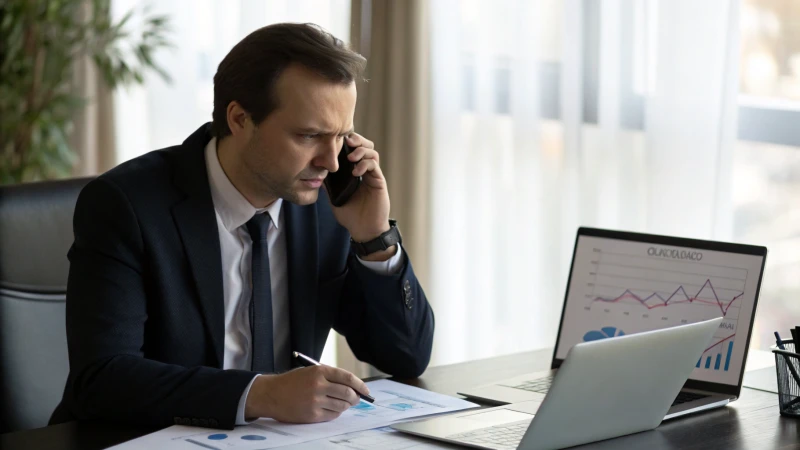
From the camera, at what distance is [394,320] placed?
1.89 meters

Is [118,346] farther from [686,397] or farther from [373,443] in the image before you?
[686,397]

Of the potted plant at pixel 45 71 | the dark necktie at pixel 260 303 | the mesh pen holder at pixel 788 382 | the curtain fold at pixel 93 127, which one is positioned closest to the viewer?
the mesh pen holder at pixel 788 382

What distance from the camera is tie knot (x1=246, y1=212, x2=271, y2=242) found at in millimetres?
1821

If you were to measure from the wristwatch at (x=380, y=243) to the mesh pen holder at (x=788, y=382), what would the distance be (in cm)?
70

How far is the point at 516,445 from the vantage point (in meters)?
1.37

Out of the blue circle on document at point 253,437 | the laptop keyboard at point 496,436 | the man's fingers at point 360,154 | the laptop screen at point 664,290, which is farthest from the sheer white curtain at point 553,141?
the blue circle on document at point 253,437

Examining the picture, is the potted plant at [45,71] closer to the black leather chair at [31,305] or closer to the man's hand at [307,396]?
the black leather chair at [31,305]

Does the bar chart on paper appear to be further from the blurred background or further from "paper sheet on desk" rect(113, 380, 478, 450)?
the blurred background

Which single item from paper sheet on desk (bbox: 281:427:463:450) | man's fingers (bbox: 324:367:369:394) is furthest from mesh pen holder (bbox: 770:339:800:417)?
man's fingers (bbox: 324:367:369:394)

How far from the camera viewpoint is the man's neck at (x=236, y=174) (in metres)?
1.85

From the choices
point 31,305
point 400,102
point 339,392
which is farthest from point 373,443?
point 400,102

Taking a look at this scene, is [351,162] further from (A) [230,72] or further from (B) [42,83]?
(B) [42,83]

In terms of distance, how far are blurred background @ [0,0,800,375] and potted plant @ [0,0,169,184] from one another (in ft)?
0.04

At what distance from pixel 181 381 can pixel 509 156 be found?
5.33 feet
